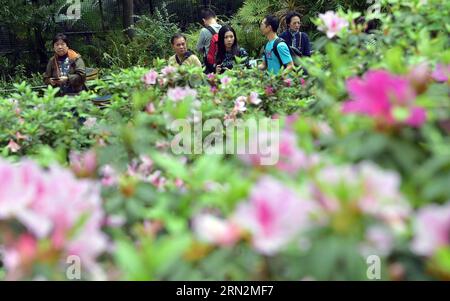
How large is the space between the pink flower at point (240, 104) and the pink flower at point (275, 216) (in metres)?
1.74

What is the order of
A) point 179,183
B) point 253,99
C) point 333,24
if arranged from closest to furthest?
point 179,183 → point 333,24 → point 253,99

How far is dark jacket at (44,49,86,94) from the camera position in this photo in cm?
437

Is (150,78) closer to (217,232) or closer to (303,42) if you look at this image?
(217,232)

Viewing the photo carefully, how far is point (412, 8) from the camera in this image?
194 centimetres

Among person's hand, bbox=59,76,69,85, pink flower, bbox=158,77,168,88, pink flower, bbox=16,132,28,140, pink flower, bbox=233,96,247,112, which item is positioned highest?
person's hand, bbox=59,76,69,85

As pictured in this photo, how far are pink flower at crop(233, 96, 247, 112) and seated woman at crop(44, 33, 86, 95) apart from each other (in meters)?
2.18

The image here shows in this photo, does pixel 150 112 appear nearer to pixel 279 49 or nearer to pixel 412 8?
pixel 412 8

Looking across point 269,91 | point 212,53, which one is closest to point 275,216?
point 269,91

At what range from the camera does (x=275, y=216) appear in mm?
781

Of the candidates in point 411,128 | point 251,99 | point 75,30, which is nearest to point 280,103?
point 251,99

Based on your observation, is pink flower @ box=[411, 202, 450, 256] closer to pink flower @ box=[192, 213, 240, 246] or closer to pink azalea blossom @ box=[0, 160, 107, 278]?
pink flower @ box=[192, 213, 240, 246]

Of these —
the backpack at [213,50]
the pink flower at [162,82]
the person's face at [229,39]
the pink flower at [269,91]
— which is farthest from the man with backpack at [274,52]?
the pink flower at [162,82]

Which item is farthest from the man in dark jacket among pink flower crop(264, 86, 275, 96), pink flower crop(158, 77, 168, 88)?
pink flower crop(158, 77, 168, 88)

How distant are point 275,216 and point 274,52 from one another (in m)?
3.41
